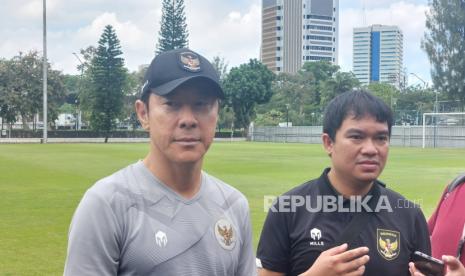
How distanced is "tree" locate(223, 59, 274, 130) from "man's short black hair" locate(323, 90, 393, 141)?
189 feet

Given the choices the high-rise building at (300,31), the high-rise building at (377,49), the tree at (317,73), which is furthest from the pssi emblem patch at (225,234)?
the high-rise building at (300,31)

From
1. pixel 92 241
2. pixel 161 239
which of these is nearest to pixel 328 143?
pixel 161 239

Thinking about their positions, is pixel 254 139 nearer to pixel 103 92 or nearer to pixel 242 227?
pixel 103 92

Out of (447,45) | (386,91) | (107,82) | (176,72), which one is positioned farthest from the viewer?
(386,91)

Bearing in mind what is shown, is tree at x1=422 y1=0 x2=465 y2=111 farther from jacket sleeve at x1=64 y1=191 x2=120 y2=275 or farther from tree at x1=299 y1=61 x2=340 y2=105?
jacket sleeve at x1=64 y1=191 x2=120 y2=275

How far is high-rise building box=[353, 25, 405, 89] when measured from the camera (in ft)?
367

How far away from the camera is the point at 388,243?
2.55 m

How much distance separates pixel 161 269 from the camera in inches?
74.7

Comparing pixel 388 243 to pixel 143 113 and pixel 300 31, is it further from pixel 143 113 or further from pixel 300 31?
pixel 300 31

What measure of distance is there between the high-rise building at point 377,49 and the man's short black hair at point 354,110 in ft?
366

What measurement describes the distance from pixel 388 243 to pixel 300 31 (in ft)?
374

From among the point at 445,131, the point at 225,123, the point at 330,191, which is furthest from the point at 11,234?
the point at 225,123

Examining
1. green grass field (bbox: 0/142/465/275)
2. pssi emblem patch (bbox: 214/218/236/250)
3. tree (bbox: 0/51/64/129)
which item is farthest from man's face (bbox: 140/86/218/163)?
tree (bbox: 0/51/64/129)

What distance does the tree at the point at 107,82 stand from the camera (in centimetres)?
5372
